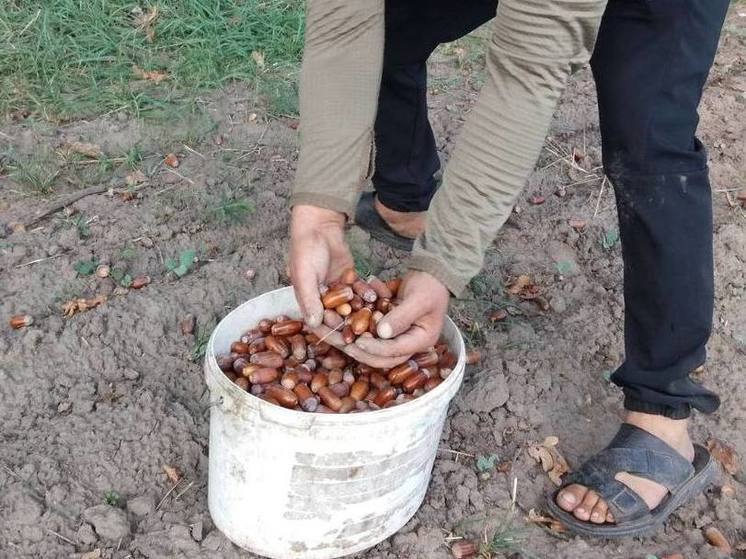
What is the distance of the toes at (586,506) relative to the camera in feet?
7.65

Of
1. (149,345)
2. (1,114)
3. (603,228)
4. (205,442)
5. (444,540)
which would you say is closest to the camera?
(444,540)

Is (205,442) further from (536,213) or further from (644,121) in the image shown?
(536,213)

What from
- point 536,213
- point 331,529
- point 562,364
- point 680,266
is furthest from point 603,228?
point 331,529

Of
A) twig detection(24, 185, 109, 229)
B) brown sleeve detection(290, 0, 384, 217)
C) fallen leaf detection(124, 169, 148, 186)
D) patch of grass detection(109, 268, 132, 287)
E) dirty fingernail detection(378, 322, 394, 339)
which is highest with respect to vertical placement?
brown sleeve detection(290, 0, 384, 217)

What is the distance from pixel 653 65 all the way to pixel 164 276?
68.7 inches

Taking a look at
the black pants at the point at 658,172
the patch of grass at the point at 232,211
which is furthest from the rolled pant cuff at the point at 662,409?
the patch of grass at the point at 232,211

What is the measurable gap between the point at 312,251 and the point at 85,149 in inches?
75.5

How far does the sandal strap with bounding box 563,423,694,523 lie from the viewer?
7.70 ft

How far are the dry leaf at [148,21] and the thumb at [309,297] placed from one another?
2715 millimetres

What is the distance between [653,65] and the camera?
197cm

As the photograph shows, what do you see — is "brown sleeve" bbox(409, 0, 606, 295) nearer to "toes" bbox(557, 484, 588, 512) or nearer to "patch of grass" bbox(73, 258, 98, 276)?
"toes" bbox(557, 484, 588, 512)

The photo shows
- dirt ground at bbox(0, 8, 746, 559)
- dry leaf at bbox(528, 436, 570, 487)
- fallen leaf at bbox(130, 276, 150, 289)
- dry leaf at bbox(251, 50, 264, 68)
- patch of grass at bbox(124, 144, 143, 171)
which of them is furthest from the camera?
dry leaf at bbox(251, 50, 264, 68)

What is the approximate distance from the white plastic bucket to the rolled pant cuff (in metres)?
0.53

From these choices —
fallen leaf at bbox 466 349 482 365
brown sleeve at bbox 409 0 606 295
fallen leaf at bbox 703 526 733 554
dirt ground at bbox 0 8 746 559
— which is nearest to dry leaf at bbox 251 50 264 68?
dirt ground at bbox 0 8 746 559
